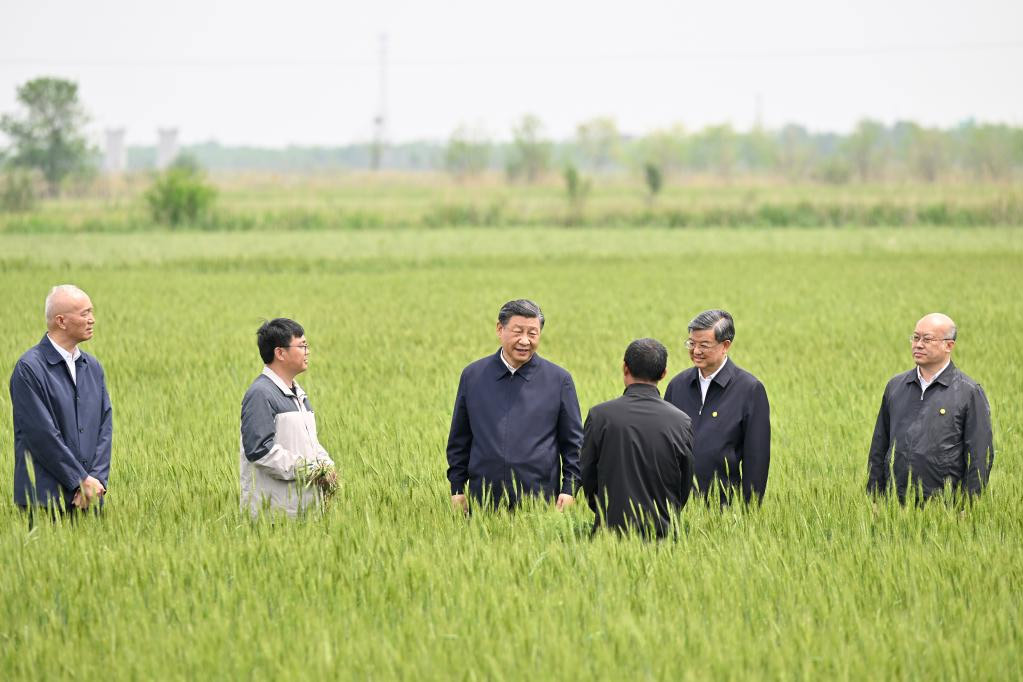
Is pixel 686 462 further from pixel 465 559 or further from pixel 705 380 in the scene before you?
pixel 465 559

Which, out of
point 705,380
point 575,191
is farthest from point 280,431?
point 575,191

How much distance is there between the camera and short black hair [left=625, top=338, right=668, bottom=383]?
532cm

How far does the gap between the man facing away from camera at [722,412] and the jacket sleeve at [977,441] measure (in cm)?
102

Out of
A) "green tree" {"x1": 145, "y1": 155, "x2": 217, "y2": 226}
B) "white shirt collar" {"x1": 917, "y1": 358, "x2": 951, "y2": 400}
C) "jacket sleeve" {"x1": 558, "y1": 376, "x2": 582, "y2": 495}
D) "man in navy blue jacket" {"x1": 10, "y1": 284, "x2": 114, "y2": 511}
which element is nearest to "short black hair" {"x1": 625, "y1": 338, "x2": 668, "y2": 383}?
"jacket sleeve" {"x1": 558, "y1": 376, "x2": 582, "y2": 495}

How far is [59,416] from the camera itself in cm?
611

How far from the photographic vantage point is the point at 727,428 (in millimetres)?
6148

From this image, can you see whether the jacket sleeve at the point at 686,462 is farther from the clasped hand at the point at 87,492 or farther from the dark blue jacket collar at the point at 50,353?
the dark blue jacket collar at the point at 50,353

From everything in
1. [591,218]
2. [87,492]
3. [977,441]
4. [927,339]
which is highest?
[591,218]

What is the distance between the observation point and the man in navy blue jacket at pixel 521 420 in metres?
6.04

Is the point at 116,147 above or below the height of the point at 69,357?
above

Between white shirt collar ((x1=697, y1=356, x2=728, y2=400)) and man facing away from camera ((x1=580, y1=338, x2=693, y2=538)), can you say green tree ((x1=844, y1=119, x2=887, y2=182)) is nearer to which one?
white shirt collar ((x1=697, y1=356, x2=728, y2=400))

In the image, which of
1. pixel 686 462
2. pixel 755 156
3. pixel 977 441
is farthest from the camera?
pixel 755 156

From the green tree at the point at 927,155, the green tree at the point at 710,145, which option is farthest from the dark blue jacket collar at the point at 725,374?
the green tree at the point at 710,145

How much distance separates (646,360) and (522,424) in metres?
0.94
